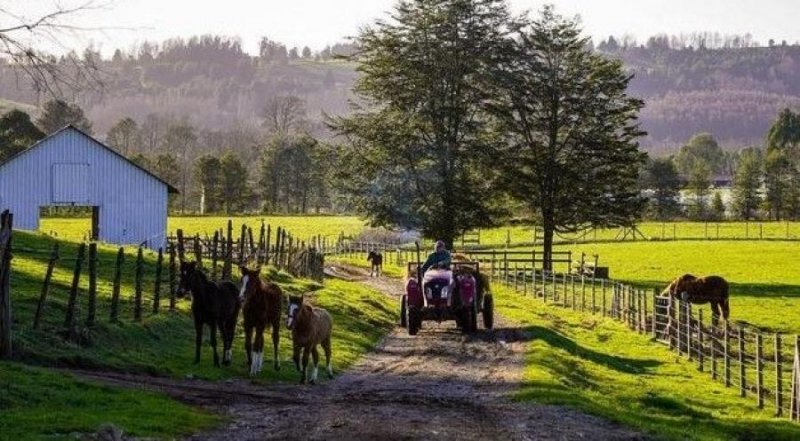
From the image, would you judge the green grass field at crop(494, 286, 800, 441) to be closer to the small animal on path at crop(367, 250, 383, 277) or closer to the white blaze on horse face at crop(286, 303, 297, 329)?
the white blaze on horse face at crop(286, 303, 297, 329)

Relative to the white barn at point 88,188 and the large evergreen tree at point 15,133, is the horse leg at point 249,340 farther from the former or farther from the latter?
the large evergreen tree at point 15,133

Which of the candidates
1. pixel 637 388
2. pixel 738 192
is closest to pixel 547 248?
pixel 637 388

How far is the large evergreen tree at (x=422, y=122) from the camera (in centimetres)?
5359

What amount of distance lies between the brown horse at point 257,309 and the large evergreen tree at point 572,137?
39.6 meters

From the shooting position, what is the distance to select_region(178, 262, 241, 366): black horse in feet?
65.6

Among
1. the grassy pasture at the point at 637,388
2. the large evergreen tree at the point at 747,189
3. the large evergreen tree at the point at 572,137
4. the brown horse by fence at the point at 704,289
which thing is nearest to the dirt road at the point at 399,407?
the grassy pasture at the point at 637,388

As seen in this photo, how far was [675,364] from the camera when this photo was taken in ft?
93.6

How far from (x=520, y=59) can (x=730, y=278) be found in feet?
61.5

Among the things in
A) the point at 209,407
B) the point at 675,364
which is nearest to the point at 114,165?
the point at 675,364

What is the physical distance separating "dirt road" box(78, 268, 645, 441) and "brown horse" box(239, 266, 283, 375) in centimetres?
91

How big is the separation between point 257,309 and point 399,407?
485 cm

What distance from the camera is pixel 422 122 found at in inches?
2111

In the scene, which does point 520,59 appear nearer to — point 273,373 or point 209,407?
point 273,373

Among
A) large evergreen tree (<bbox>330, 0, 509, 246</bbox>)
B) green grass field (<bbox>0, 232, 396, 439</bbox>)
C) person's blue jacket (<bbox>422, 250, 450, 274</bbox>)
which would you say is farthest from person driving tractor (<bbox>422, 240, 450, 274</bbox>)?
large evergreen tree (<bbox>330, 0, 509, 246</bbox>)
